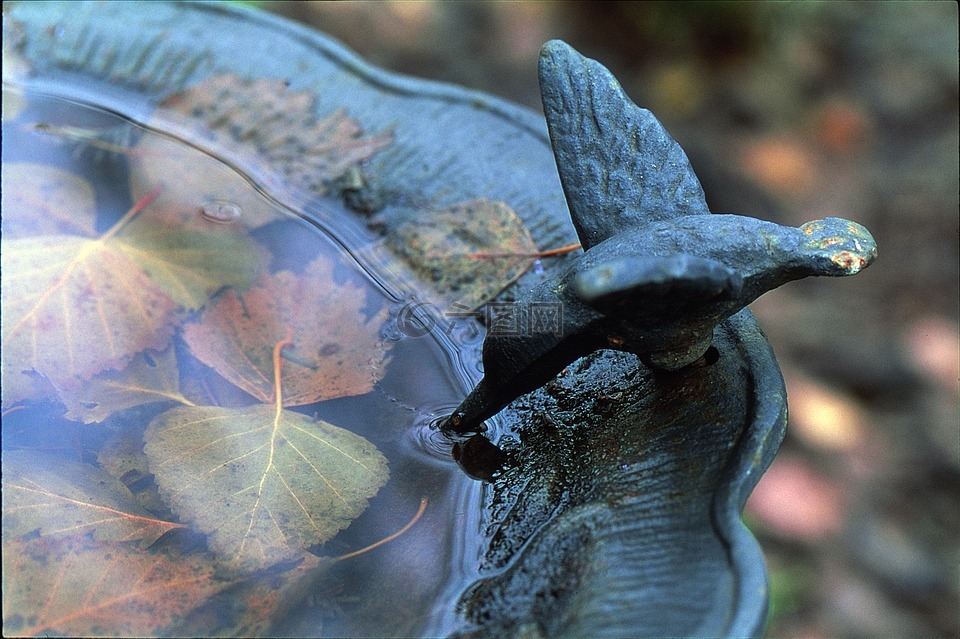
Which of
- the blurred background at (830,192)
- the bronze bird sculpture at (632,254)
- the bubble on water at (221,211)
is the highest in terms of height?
the bronze bird sculpture at (632,254)

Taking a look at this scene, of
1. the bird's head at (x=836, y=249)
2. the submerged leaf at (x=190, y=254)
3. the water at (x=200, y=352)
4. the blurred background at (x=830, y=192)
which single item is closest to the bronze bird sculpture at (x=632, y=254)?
the bird's head at (x=836, y=249)

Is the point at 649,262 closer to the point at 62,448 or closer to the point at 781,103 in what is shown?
the point at 62,448

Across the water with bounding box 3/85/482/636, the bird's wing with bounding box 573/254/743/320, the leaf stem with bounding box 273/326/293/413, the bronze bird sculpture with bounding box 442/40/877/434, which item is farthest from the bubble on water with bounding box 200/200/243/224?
the bird's wing with bounding box 573/254/743/320

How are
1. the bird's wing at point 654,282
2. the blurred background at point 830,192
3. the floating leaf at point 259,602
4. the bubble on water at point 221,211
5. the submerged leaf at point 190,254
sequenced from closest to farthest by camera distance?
the bird's wing at point 654,282 < the floating leaf at point 259,602 < the submerged leaf at point 190,254 < the bubble on water at point 221,211 < the blurred background at point 830,192

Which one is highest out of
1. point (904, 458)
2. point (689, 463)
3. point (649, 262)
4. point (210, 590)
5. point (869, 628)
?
point (649, 262)

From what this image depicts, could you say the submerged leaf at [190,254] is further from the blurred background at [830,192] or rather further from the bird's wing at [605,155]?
the blurred background at [830,192]

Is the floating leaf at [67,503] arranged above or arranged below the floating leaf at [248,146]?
below

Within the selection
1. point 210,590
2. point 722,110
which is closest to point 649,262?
point 210,590
